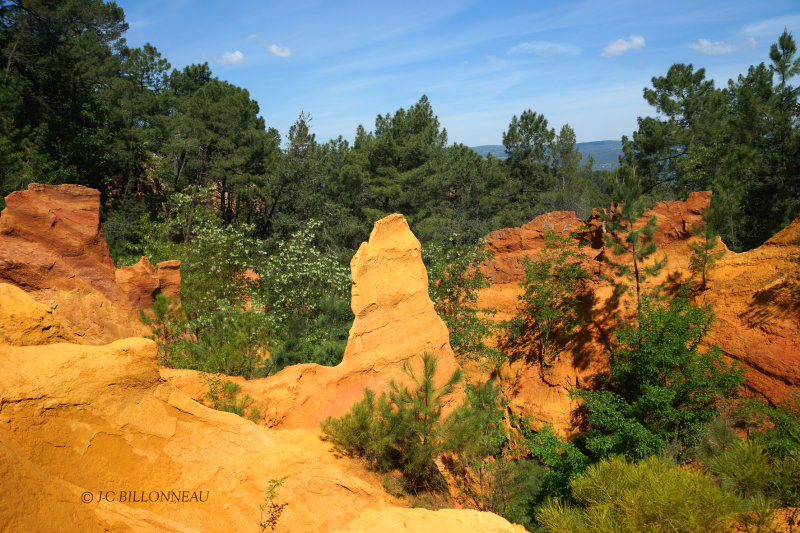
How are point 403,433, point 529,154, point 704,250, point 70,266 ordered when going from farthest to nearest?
point 529,154
point 704,250
point 70,266
point 403,433

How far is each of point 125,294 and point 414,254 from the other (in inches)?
421

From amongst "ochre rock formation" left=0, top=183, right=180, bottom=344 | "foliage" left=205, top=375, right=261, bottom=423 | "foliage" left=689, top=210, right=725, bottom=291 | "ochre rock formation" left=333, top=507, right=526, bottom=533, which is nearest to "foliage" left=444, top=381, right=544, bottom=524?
"ochre rock formation" left=333, top=507, right=526, bottom=533

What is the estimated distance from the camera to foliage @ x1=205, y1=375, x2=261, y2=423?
35.4 feet

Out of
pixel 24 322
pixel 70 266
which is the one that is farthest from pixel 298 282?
pixel 24 322

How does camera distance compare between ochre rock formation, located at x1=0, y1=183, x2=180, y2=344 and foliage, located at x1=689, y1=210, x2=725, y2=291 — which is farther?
foliage, located at x1=689, y1=210, x2=725, y2=291

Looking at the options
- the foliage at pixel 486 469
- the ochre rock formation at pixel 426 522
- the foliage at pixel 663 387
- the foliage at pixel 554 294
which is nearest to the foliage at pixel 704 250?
the foliage at pixel 663 387

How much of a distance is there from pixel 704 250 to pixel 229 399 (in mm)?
16167

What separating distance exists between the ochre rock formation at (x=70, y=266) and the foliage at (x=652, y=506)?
1268cm

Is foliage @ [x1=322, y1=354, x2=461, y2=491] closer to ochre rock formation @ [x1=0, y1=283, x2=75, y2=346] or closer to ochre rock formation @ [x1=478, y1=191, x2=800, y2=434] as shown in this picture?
ochre rock formation @ [x1=0, y1=283, x2=75, y2=346]

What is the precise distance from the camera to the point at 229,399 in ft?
36.4

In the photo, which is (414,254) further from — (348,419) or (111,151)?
(111,151)

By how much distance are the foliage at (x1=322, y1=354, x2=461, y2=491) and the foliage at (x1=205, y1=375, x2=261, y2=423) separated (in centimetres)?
222

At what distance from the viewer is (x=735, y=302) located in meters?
14.8

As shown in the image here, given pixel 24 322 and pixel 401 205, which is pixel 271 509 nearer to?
pixel 24 322
